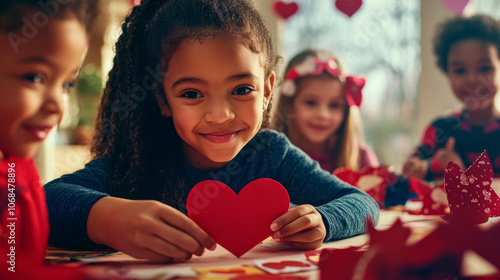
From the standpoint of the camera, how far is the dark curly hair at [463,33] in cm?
186

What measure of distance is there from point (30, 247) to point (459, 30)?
6.26 ft

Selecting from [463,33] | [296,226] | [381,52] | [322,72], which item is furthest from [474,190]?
[381,52]

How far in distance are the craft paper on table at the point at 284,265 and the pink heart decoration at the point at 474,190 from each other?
340mm

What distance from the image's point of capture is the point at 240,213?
67 cm

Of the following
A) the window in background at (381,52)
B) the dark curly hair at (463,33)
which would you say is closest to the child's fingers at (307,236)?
the dark curly hair at (463,33)

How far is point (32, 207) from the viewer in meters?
0.47

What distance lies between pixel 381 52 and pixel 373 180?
4.74 feet

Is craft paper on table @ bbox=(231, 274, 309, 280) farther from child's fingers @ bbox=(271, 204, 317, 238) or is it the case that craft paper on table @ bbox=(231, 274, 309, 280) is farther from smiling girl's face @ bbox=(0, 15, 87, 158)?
smiling girl's face @ bbox=(0, 15, 87, 158)

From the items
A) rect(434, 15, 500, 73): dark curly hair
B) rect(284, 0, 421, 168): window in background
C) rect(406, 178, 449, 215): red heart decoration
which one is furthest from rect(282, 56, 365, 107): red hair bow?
rect(406, 178, 449, 215): red heart decoration

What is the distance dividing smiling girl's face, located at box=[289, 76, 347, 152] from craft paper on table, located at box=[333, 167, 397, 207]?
483mm

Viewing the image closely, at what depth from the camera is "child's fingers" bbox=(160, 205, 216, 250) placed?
0.60m

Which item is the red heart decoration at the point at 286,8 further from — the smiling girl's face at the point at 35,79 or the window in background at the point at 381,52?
the smiling girl's face at the point at 35,79

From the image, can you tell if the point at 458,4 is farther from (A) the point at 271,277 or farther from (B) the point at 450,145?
(A) the point at 271,277

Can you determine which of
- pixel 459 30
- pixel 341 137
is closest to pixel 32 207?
pixel 341 137
